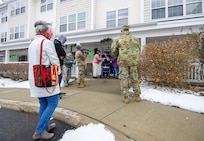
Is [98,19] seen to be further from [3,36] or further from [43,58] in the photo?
[3,36]

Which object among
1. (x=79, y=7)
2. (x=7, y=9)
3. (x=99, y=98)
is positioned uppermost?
(x=7, y=9)

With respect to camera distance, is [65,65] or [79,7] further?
[79,7]

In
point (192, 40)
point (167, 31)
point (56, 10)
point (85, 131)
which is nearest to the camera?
point (85, 131)

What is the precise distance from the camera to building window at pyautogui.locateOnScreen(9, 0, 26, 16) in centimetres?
1645

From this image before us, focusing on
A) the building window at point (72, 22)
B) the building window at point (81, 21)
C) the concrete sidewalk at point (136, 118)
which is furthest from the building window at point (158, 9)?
the concrete sidewalk at point (136, 118)

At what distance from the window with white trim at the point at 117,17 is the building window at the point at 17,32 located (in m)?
10.9

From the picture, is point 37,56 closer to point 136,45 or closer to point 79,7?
point 136,45

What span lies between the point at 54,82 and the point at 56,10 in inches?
534

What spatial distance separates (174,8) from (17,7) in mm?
17328

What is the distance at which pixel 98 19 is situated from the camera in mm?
11766

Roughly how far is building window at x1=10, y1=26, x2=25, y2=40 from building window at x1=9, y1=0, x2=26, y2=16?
186 cm

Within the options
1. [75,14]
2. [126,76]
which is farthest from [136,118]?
[75,14]

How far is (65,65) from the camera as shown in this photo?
6191 millimetres

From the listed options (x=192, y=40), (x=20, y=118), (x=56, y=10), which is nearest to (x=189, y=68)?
(x=192, y=40)
